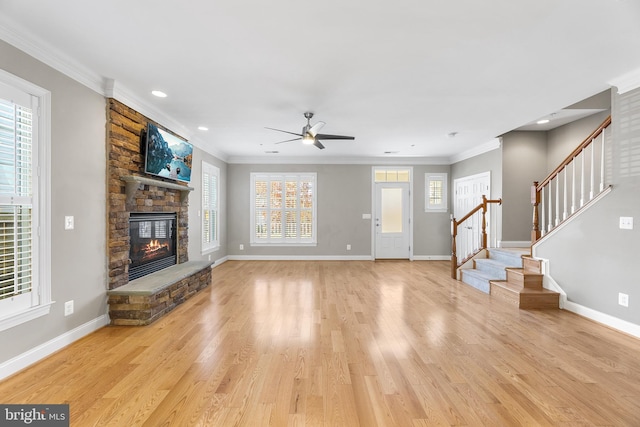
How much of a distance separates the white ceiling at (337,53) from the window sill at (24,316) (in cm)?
218

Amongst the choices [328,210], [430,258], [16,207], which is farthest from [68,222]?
[430,258]

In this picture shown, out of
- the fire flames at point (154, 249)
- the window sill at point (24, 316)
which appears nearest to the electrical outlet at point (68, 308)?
the window sill at point (24, 316)

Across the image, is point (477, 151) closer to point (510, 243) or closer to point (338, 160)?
point (510, 243)

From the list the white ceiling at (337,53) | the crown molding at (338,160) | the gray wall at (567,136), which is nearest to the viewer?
the white ceiling at (337,53)

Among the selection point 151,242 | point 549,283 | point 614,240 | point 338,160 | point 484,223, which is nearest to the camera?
point 614,240

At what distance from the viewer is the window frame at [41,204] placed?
94.3 inches

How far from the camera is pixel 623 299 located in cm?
306

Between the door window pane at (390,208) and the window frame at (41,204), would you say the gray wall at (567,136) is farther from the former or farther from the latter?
the window frame at (41,204)

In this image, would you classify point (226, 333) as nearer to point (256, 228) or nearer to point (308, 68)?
point (308, 68)

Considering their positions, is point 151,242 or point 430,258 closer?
point 151,242

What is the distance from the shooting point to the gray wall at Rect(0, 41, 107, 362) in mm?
2365

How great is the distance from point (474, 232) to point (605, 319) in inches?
118

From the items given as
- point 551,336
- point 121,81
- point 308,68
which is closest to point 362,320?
point 551,336

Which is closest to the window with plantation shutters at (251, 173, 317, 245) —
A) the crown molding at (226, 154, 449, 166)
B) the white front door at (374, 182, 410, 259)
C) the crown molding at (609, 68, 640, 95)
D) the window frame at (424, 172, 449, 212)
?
the crown molding at (226, 154, 449, 166)
